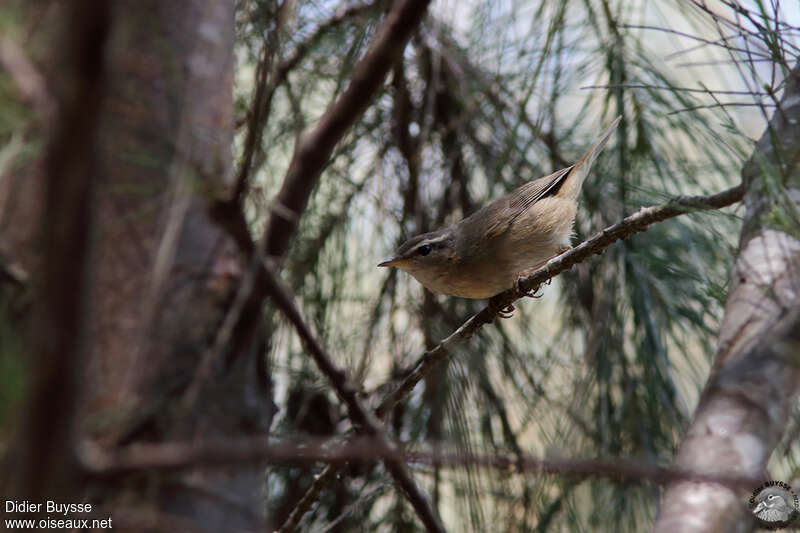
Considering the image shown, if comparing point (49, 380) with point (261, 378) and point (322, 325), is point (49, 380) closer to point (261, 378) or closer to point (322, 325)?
point (261, 378)

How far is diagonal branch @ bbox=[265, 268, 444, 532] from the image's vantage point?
4.00ft

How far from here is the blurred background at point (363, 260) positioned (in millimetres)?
1257

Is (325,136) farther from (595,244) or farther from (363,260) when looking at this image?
(363,260)

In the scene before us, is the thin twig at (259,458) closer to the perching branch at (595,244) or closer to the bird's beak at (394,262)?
the perching branch at (595,244)

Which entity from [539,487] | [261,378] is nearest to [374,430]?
[261,378]

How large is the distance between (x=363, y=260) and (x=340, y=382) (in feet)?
8.49

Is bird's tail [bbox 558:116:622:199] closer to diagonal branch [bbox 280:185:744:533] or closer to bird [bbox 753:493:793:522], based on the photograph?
diagonal branch [bbox 280:185:744:533]

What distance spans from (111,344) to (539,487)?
218 centimetres

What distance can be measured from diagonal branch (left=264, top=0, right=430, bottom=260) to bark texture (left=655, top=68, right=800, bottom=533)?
2.82 feet

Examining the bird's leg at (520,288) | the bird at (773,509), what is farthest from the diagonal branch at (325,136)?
the bird's leg at (520,288)

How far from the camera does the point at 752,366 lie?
1531 mm

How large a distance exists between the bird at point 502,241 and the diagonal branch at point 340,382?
1994 mm

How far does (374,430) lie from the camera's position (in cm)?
148

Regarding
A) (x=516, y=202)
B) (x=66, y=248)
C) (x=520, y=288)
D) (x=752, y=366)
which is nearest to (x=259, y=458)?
(x=66, y=248)
